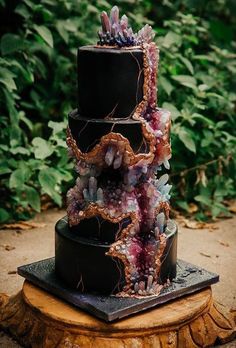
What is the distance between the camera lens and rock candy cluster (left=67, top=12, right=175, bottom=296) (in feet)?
9.73

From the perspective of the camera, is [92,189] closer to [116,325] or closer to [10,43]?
[116,325]

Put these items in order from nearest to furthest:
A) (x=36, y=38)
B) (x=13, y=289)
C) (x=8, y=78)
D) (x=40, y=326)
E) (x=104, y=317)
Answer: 1. (x=104, y=317)
2. (x=40, y=326)
3. (x=13, y=289)
4. (x=8, y=78)
5. (x=36, y=38)

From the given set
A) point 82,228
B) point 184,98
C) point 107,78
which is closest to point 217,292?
point 82,228

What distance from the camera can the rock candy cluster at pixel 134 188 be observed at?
117 inches

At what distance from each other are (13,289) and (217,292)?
1.20 meters

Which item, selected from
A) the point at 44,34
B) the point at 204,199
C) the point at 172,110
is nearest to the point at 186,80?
the point at 172,110

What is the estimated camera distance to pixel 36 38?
213 inches

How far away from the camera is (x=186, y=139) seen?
202 inches

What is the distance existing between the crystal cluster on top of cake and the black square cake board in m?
0.05

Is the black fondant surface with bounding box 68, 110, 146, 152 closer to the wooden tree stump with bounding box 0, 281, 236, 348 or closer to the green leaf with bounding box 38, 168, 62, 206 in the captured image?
the wooden tree stump with bounding box 0, 281, 236, 348

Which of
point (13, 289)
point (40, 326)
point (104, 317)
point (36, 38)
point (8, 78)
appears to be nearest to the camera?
point (104, 317)

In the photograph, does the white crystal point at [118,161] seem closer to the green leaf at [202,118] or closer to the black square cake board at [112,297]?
the black square cake board at [112,297]

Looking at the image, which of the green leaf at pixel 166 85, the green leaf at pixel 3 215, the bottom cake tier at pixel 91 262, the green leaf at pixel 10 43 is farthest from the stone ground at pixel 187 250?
the green leaf at pixel 10 43

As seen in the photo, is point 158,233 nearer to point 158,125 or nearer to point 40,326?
point 158,125
